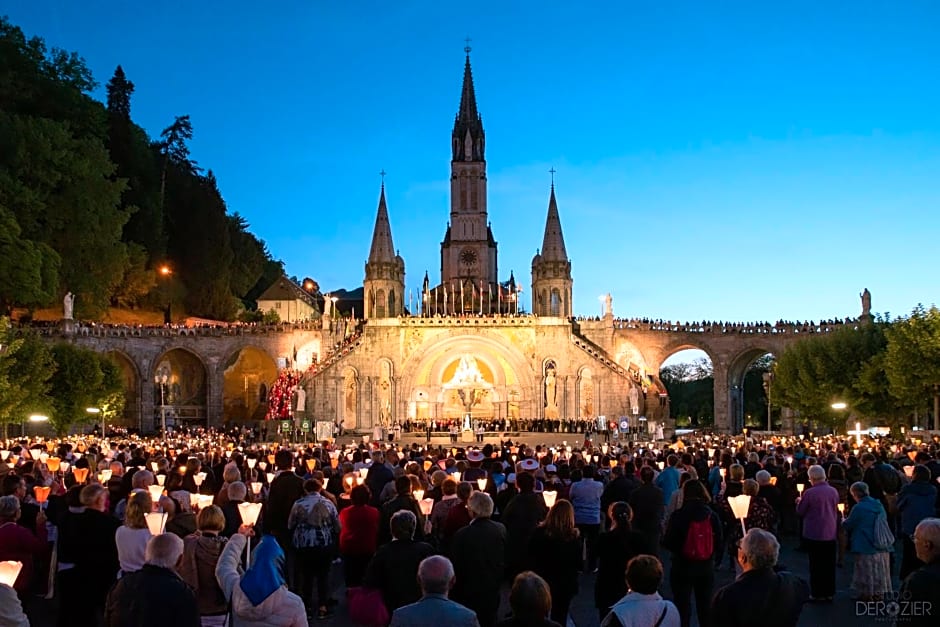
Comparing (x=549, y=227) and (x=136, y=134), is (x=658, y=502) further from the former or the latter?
(x=136, y=134)

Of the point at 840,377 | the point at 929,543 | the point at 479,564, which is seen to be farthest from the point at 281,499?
the point at 840,377

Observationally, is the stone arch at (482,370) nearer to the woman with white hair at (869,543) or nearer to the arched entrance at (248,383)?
the arched entrance at (248,383)

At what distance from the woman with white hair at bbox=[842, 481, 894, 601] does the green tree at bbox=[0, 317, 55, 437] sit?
29.4 m

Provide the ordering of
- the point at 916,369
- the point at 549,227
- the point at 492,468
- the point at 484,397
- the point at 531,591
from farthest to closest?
the point at 549,227, the point at 484,397, the point at 916,369, the point at 492,468, the point at 531,591

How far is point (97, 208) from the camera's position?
50.7m

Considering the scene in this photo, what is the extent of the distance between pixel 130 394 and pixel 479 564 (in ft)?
164

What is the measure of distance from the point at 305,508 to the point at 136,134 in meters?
60.0

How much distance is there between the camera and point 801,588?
20.5 ft

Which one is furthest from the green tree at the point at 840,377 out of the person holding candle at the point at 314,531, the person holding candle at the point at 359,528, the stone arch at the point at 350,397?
the person holding candle at the point at 314,531

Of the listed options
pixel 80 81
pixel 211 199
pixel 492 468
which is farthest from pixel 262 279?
pixel 492 468

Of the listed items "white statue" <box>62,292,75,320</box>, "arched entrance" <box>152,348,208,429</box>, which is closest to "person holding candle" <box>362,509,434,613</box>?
"white statue" <box>62,292,75,320</box>

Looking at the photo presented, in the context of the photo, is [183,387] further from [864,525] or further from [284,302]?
[864,525]

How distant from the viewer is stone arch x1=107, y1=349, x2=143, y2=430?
2100 inches

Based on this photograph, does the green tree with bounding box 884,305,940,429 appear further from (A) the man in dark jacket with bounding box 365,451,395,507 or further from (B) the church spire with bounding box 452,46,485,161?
(B) the church spire with bounding box 452,46,485,161
